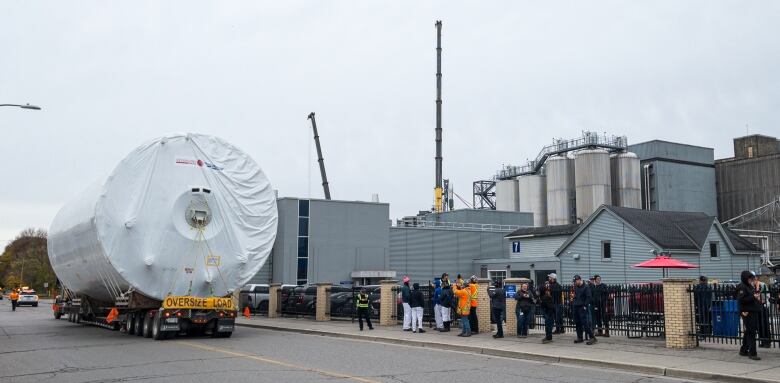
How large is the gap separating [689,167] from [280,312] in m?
49.9

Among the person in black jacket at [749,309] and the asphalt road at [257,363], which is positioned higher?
the person in black jacket at [749,309]

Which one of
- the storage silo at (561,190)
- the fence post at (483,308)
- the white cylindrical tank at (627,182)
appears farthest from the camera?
the storage silo at (561,190)

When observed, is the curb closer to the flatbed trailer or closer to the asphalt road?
the asphalt road

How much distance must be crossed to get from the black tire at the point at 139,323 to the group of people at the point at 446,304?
782cm

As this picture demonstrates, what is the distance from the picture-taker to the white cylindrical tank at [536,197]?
7206cm

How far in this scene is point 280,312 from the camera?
31.0 meters

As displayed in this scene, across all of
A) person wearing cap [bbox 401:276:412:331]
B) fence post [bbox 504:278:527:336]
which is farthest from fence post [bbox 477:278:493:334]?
person wearing cap [bbox 401:276:412:331]

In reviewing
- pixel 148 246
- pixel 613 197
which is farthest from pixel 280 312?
pixel 613 197

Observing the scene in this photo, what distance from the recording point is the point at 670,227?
41.5 meters

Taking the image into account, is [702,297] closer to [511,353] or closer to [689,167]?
[511,353]

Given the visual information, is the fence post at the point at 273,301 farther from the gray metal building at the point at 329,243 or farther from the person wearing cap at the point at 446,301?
the gray metal building at the point at 329,243

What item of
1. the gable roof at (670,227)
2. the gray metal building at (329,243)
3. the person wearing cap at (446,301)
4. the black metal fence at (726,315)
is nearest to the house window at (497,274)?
the gray metal building at (329,243)

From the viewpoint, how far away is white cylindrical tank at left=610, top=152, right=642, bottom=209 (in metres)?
64.1

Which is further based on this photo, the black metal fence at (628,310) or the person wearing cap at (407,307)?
the person wearing cap at (407,307)
